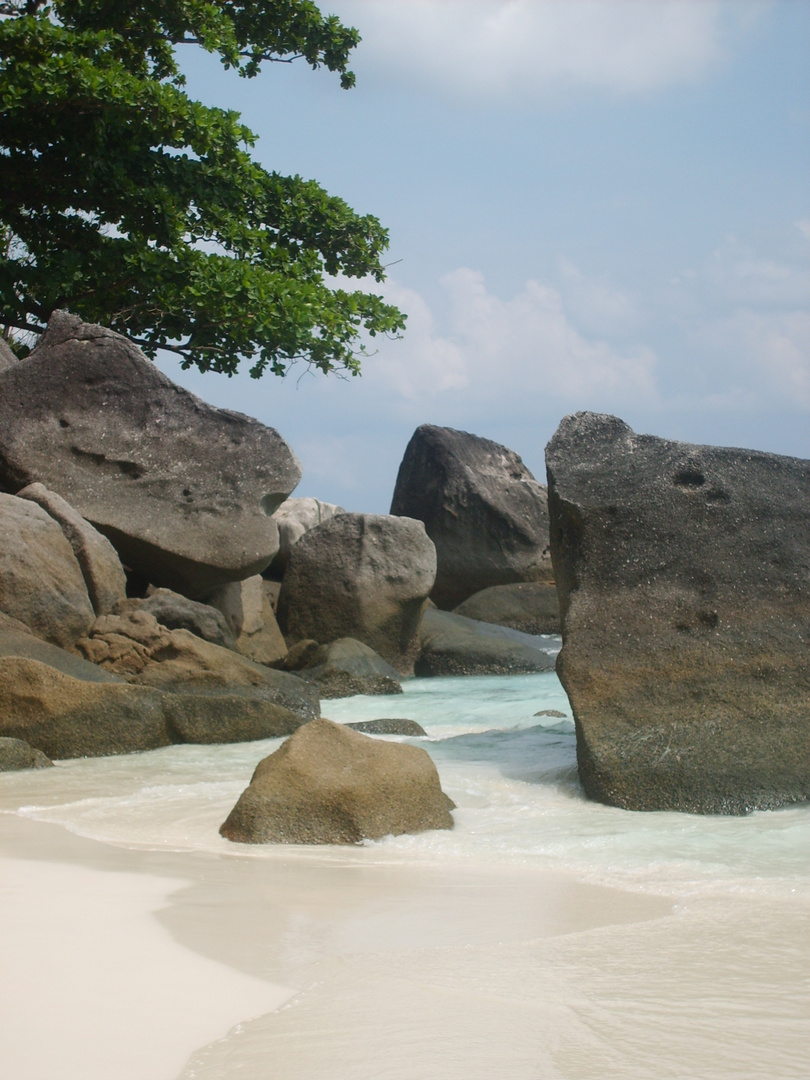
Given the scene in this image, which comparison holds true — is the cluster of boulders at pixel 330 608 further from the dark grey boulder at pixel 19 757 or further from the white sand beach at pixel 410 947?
the white sand beach at pixel 410 947

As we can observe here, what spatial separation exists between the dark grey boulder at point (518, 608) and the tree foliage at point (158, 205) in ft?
12.6

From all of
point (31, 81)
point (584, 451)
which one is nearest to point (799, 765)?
point (584, 451)

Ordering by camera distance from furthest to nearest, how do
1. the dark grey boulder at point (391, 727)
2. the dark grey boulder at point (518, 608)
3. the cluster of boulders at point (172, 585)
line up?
1. the dark grey boulder at point (518, 608)
2. the dark grey boulder at point (391, 727)
3. the cluster of boulders at point (172, 585)

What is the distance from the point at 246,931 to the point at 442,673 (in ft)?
29.9

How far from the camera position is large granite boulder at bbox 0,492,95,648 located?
7281 mm

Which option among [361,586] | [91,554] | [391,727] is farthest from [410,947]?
[361,586]

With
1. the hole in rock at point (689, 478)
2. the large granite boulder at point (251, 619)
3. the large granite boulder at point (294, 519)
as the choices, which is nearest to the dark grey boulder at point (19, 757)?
the hole in rock at point (689, 478)

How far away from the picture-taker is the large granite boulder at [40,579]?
728 cm

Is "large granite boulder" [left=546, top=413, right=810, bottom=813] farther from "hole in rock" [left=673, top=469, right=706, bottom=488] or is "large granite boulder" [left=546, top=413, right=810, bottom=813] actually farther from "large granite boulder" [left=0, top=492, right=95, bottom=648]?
"large granite boulder" [left=0, top=492, right=95, bottom=648]

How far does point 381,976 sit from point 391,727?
4.66 meters

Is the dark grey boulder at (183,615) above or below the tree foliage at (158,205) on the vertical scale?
below

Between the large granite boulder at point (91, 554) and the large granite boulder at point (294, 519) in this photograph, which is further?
the large granite boulder at point (294, 519)

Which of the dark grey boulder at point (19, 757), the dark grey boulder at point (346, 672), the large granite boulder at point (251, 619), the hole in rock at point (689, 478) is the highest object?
the hole in rock at point (689, 478)

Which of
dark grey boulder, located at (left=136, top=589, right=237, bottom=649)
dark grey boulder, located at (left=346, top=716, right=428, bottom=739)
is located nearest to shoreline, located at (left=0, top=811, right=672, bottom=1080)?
dark grey boulder, located at (left=346, top=716, right=428, bottom=739)
